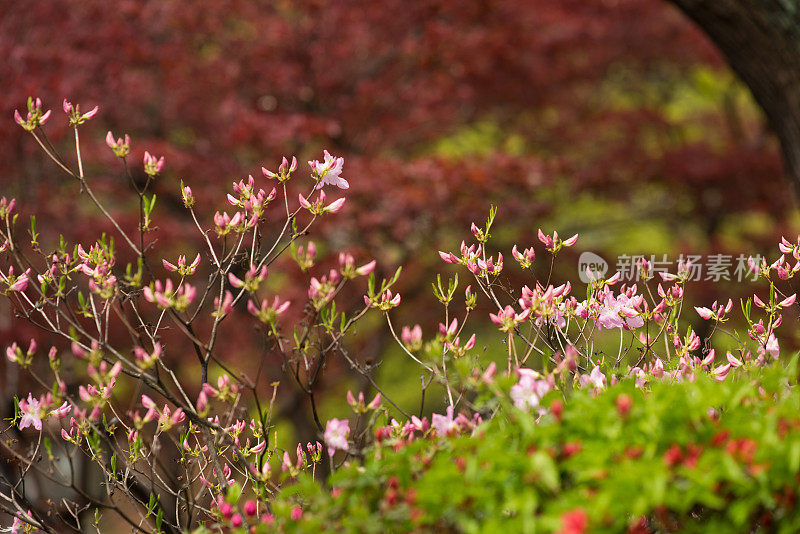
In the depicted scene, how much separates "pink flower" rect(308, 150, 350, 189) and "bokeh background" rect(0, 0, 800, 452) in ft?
9.82

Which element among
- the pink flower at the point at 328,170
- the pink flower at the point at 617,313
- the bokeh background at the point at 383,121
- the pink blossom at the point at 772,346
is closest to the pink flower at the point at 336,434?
the pink flower at the point at 328,170

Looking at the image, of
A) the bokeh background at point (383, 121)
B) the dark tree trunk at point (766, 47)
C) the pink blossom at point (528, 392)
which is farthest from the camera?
the bokeh background at point (383, 121)

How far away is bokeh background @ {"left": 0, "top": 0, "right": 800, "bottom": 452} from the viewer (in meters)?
5.27

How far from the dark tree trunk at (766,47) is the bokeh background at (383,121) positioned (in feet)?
6.26

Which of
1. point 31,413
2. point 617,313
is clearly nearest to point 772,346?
point 617,313

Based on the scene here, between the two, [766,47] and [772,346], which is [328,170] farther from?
[766,47]

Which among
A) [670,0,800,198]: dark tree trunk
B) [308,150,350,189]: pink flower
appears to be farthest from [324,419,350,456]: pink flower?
[670,0,800,198]: dark tree trunk

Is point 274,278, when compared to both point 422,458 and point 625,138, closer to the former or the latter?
point 625,138

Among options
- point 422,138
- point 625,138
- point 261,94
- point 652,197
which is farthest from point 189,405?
point 652,197

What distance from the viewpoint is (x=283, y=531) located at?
150cm

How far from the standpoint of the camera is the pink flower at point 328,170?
208cm

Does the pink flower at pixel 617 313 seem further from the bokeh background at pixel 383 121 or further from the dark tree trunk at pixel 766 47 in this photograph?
the bokeh background at pixel 383 121

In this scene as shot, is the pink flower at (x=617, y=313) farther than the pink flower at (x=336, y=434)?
Yes

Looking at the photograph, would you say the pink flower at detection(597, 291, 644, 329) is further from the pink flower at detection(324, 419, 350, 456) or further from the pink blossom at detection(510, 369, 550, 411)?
the pink flower at detection(324, 419, 350, 456)
